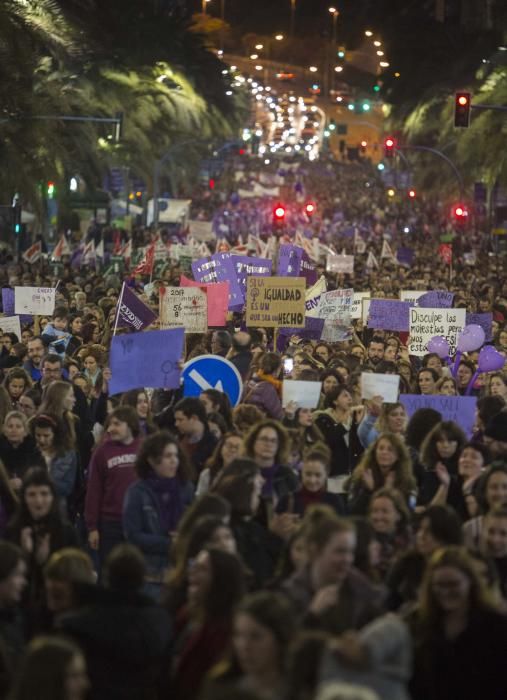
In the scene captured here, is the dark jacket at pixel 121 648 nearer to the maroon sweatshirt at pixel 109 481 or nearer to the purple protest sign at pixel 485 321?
the maroon sweatshirt at pixel 109 481

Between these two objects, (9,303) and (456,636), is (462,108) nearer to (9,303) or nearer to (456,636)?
(9,303)

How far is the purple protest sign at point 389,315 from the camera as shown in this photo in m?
19.6

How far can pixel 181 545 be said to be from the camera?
24.2 feet

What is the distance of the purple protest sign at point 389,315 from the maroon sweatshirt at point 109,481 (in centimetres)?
969

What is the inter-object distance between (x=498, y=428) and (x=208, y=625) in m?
5.18

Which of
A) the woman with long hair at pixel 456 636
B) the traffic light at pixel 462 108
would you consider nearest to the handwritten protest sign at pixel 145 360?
the woman with long hair at pixel 456 636

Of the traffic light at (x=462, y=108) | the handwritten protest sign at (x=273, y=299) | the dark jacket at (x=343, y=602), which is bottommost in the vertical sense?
the dark jacket at (x=343, y=602)

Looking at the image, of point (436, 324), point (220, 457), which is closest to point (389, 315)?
point (436, 324)

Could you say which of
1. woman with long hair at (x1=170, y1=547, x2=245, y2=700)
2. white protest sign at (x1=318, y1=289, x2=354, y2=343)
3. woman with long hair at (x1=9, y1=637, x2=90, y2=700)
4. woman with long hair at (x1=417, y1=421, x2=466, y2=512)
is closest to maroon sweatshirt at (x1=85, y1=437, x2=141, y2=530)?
woman with long hair at (x1=417, y1=421, x2=466, y2=512)

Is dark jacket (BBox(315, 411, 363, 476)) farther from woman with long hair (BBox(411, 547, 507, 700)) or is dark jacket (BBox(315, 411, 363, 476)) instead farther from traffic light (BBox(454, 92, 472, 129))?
traffic light (BBox(454, 92, 472, 129))

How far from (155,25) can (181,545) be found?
58490mm

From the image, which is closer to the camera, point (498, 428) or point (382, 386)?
point (498, 428)

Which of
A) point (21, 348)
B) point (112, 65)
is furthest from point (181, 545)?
point (112, 65)

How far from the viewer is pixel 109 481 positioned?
10055 millimetres
